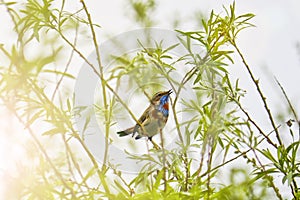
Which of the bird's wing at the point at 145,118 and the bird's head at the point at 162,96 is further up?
the bird's head at the point at 162,96

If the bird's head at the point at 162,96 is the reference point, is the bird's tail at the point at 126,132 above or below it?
below

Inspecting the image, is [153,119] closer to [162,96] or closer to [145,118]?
[145,118]

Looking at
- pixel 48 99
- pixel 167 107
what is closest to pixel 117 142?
pixel 167 107

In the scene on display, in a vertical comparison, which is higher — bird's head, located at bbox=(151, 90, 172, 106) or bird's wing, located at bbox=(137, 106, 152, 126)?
bird's head, located at bbox=(151, 90, 172, 106)

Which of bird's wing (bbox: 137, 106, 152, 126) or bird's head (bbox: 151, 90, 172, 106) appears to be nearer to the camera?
bird's wing (bbox: 137, 106, 152, 126)

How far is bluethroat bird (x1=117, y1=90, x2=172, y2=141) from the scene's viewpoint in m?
0.96

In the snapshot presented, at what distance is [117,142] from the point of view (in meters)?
1.05

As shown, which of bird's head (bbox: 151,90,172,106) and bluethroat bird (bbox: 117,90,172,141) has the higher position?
bird's head (bbox: 151,90,172,106)

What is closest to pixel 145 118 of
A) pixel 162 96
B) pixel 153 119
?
pixel 153 119

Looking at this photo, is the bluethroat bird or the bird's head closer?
the bluethroat bird

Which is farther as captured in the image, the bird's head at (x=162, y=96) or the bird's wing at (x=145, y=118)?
the bird's head at (x=162, y=96)

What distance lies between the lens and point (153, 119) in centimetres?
102

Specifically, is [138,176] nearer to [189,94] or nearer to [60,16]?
[189,94]

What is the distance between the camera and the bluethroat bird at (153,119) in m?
0.96
